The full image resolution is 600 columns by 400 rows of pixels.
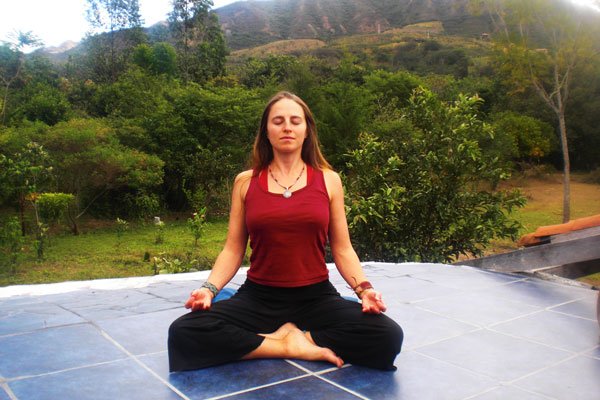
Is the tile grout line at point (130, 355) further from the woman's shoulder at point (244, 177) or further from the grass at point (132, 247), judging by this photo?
the grass at point (132, 247)

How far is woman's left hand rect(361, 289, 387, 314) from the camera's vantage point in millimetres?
2094

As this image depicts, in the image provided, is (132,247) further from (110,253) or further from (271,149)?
(271,149)

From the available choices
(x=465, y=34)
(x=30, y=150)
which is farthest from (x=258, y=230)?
(x=465, y=34)

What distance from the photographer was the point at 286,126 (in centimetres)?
225

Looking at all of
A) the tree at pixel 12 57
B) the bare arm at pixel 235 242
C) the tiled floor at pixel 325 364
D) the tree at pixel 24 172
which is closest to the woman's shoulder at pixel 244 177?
the bare arm at pixel 235 242

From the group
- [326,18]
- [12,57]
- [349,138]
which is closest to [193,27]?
[12,57]

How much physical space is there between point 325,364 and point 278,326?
0.22 metres

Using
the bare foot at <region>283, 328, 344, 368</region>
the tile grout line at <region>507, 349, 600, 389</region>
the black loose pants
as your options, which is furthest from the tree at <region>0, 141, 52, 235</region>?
→ the tile grout line at <region>507, 349, 600, 389</region>

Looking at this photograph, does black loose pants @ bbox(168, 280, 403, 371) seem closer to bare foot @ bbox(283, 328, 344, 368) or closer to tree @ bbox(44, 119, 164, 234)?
bare foot @ bbox(283, 328, 344, 368)

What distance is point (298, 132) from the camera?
7.42 ft

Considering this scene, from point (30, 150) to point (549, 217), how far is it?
10.3 m

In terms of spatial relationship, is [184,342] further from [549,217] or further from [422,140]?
[549,217]

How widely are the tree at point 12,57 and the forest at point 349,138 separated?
74 mm

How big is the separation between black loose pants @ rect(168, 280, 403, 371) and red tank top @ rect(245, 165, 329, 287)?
54 millimetres
